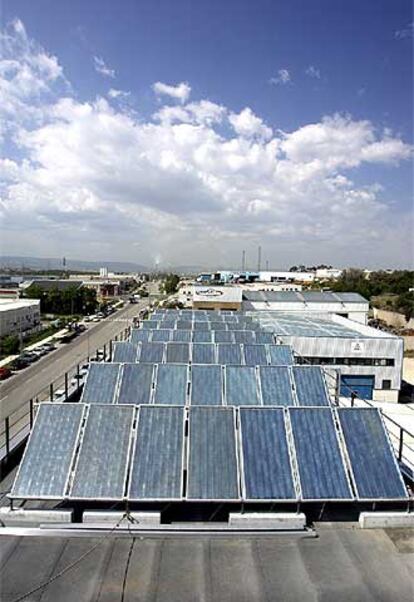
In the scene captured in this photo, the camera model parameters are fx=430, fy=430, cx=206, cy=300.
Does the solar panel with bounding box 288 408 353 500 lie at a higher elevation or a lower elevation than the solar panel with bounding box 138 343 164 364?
higher

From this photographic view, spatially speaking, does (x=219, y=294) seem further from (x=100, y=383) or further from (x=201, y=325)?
(x=100, y=383)

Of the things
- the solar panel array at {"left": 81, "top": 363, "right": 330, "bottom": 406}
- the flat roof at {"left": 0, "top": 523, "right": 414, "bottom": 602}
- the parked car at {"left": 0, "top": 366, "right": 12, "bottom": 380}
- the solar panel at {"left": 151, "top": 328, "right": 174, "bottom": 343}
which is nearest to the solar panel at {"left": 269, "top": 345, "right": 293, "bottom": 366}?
the solar panel array at {"left": 81, "top": 363, "right": 330, "bottom": 406}

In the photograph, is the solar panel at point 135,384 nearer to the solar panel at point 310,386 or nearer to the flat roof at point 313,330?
the solar panel at point 310,386

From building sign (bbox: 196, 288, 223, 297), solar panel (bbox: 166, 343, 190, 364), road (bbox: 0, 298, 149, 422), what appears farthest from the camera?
building sign (bbox: 196, 288, 223, 297)

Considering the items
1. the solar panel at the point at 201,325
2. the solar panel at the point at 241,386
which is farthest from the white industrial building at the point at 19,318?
the solar panel at the point at 241,386

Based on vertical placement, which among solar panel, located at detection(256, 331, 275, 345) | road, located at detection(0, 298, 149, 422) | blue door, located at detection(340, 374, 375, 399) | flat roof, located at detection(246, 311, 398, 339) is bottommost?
road, located at detection(0, 298, 149, 422)

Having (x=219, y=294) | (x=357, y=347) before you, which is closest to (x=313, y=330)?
(x=357, y=347)

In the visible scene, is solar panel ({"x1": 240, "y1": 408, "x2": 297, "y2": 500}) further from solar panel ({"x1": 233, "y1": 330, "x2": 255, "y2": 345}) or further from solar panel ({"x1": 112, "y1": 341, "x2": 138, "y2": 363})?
solar panel ({"x1": 233, "y1": 330, "x2": 255, "y2": 345})

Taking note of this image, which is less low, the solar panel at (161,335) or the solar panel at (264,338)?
the solar panel at (264,338)
